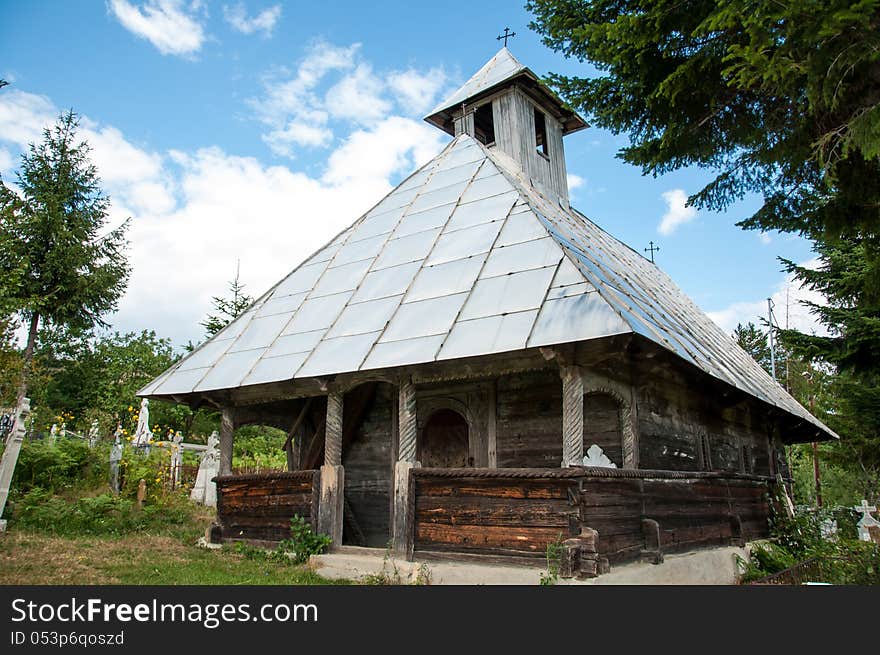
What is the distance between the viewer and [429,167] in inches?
Answer: 506

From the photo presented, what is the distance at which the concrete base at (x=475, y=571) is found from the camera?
22.1 feet

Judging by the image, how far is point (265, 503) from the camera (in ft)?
30.9

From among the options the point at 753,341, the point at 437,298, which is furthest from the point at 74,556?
the point at 753,341

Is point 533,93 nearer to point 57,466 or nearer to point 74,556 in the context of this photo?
point 74,556

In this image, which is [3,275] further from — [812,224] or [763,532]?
[763,532]

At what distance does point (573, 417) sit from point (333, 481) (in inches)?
143

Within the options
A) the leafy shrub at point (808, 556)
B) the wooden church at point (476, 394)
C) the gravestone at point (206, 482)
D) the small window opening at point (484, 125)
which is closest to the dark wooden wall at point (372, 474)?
the wooden church at point (476, 394)

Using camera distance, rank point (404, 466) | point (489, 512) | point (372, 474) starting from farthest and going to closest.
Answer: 1. point (372, 474)
2. point (404, 466)
3. point (489, 512)

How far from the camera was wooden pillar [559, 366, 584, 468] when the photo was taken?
675cm

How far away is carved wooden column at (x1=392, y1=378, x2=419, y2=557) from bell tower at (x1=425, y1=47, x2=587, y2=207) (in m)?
7.24

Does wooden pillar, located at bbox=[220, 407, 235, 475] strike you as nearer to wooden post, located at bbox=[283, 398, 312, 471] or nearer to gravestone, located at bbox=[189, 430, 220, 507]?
wooden post, located at bbox=[283, 398, 312, 471]

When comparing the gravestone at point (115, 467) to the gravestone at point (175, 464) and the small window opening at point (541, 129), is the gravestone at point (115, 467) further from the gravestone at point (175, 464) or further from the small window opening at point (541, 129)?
the small window opening at point (541, 129)

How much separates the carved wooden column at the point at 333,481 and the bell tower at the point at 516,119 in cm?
732

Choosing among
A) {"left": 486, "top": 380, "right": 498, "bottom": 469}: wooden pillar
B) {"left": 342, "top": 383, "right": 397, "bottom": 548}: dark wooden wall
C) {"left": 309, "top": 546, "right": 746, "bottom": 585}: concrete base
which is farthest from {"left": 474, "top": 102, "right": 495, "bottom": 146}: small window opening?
{"left": 309, "top": 546, "right": 746, "bottom": 585}: concrete base
